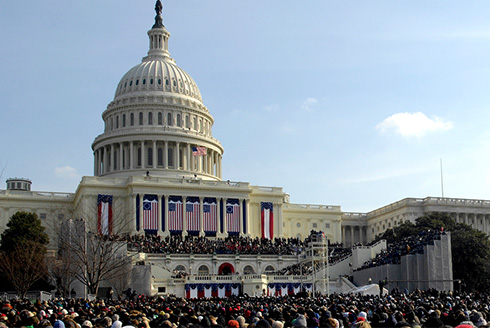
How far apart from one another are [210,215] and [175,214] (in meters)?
5.80

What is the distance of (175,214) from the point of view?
117 metres

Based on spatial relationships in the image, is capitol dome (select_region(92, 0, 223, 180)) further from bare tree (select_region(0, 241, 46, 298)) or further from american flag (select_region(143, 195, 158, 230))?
bare tree (select_region(0, 241, 46, 298))

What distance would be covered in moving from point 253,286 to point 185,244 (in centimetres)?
1856

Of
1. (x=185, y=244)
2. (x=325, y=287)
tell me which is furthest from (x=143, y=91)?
(x=325, y=287)

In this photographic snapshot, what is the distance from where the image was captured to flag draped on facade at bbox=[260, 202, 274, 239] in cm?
12338

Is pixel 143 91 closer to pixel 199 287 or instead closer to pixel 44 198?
pixel 44 198

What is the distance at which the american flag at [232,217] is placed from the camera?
393 feet

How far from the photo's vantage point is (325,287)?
86.1m

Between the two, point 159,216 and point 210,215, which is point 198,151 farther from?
point 159,216

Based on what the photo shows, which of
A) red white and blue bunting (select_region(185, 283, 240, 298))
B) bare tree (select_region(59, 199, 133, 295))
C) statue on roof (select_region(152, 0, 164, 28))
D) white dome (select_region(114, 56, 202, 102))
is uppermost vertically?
statue on roof (select_region(152, 0, 164, 28))

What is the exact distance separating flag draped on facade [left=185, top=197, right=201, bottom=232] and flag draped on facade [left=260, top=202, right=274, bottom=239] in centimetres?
1162

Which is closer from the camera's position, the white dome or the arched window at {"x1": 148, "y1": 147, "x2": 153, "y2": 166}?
the arched window at {"x1": 148, "y1": 147, "x2": 153, "y2": 166}

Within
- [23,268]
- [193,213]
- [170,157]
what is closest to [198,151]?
[170,157]

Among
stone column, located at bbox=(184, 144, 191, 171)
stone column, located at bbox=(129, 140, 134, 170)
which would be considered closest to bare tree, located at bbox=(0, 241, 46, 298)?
stone column, located at bbox=(129, 140, 134, 170)
